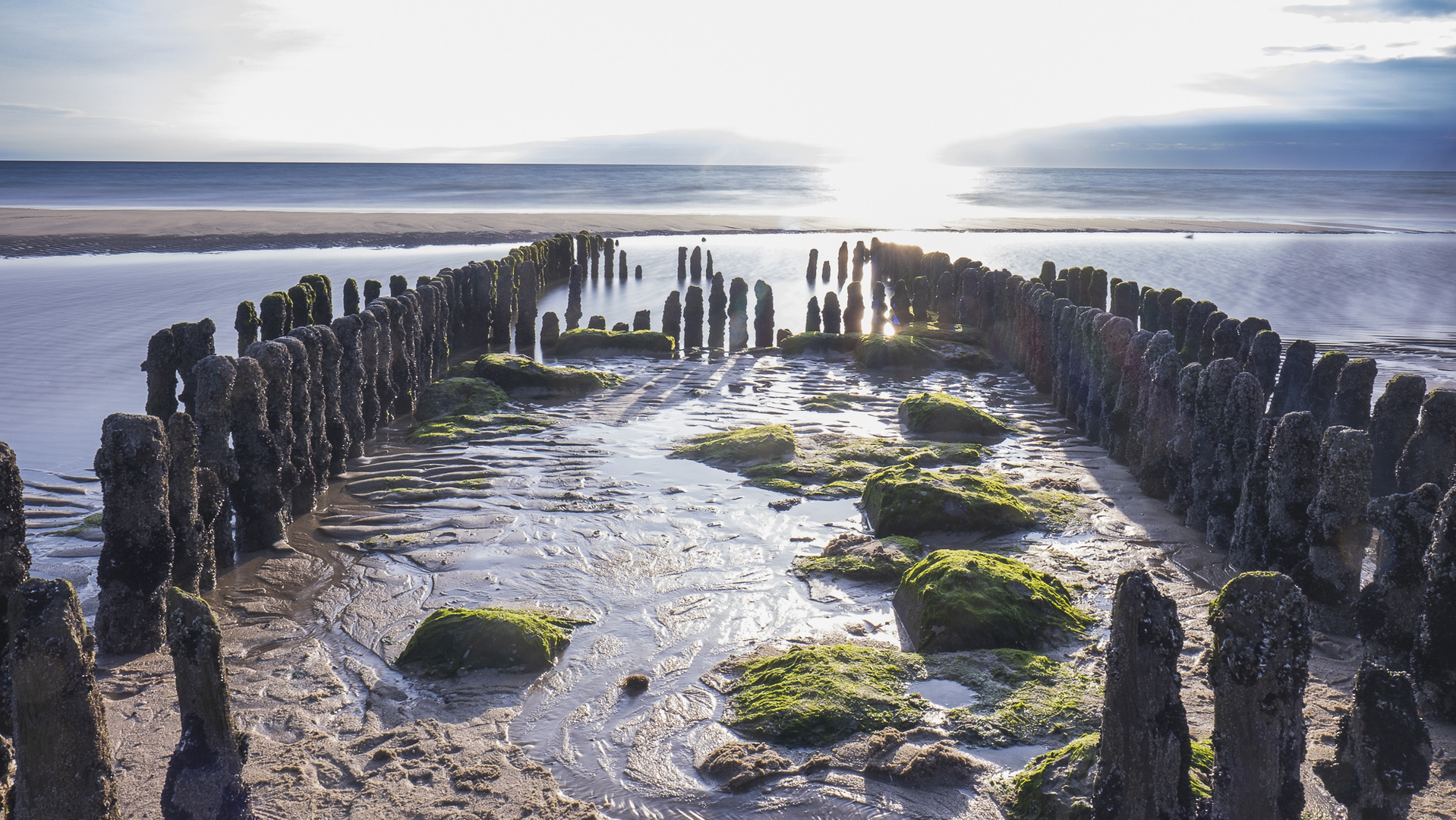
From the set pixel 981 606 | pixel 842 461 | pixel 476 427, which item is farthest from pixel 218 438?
pixel 842 461

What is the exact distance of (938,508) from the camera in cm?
715

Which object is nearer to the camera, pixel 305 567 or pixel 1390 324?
pixel 305 567

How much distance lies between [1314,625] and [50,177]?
4462 inches

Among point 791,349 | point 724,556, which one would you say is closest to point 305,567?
point 724,556

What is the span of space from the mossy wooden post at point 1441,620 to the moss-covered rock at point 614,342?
456 inches

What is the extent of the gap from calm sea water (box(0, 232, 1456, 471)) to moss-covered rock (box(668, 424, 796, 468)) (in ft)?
18.2

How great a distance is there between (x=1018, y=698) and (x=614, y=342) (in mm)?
11410

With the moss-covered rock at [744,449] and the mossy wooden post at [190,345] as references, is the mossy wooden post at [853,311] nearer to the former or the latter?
the moss-covered rock at [744,449]

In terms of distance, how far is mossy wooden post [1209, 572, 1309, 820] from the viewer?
9.16 ft

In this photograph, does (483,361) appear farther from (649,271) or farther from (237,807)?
(649,271)

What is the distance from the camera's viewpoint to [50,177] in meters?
92.3

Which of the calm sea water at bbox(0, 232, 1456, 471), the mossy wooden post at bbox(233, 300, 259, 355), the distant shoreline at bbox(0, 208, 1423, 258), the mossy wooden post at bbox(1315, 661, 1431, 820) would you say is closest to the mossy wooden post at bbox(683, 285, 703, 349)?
the calm sea water at bbox(0, 232, 1456, 471)

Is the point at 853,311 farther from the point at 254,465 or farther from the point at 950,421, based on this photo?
the point at 254,465

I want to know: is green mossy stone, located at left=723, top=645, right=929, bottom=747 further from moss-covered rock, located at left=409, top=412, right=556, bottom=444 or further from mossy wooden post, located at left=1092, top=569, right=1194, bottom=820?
moss-covered rock, located at left=409, top=412, right=556, bottom=444
